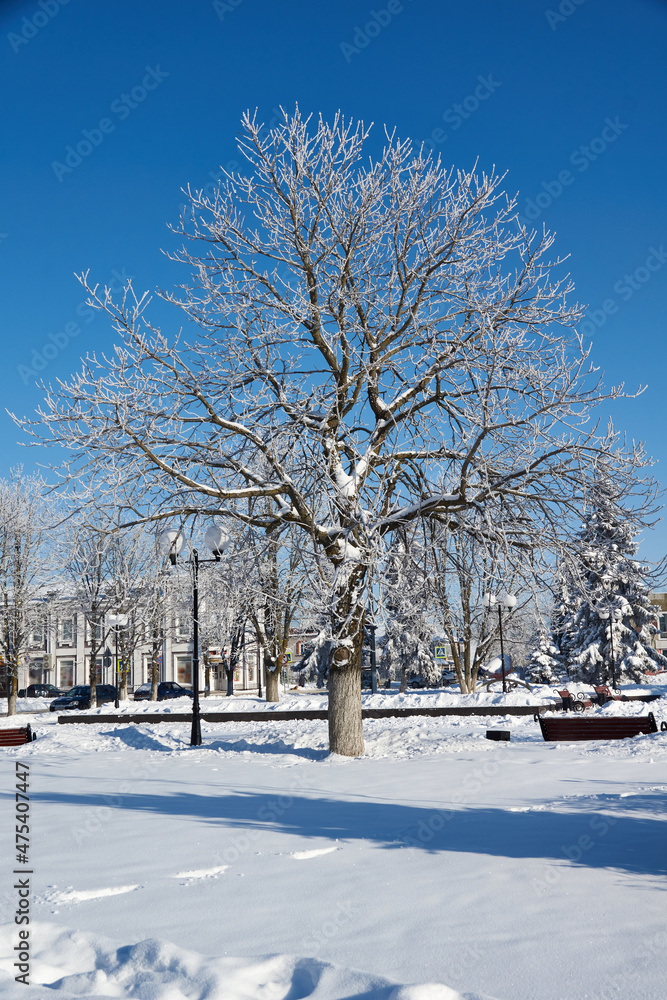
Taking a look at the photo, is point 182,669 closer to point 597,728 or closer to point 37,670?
Answer: point 37,670

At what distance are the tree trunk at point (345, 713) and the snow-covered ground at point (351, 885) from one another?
8.36ft

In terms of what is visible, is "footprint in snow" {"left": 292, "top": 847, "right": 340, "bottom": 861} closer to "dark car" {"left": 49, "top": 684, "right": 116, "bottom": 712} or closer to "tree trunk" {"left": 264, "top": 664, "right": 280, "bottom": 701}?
"tree trunk" {"left": 264, "top": 664, "right": 280, "bottom": 701}

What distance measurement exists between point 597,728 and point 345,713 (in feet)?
17.1

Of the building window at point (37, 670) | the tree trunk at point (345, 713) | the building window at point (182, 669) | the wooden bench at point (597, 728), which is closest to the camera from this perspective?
the tree trunk at point (345, 713)

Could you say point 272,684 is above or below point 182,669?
above

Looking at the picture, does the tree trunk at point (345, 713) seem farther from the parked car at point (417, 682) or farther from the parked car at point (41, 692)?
the parked car at point (41, 692)

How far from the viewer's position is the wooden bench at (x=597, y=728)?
15.4 meters

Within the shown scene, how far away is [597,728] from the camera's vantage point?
15.5 metres

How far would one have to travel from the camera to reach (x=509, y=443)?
13.4m

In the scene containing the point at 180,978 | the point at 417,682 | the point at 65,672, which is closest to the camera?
the point at 180,978

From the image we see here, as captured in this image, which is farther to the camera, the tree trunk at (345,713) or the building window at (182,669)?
the building window at (182,669)

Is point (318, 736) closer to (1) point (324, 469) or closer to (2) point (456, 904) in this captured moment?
(1) point (324, 469)

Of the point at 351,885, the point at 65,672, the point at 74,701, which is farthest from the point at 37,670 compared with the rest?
the point at 351,885

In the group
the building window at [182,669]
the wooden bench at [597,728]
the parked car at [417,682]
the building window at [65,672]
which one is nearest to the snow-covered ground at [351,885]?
the wooden bench at [597,728]
